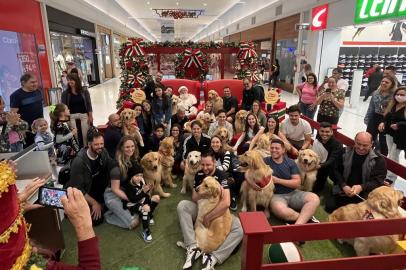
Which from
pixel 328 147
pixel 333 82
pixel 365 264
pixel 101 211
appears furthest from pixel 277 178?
pixel 333 82

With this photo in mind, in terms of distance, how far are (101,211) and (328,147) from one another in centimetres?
346

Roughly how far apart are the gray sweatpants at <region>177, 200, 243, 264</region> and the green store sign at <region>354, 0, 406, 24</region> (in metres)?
8.10

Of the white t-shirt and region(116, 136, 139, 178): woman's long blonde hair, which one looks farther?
the white t-shirt

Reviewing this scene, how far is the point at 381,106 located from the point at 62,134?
5.57 meters

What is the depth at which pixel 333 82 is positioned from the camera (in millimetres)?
6172

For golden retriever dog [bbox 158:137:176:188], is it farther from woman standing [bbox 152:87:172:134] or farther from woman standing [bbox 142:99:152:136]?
woman standing [bbox 152:87:172:134]

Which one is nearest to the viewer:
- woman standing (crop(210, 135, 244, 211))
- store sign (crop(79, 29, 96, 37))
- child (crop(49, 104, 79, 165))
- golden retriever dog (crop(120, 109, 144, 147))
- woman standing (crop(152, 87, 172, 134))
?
woman standing (crop(210, 135, 244, 211))

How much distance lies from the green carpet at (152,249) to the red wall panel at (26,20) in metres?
8.30

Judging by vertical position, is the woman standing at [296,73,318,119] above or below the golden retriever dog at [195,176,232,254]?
above

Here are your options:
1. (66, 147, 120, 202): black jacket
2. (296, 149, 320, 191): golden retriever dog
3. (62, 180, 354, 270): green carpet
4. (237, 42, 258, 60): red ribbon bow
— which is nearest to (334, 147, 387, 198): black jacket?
(296, 149, 320, 191): golden retriever dog

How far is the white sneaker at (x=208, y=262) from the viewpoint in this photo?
2847 millimetres

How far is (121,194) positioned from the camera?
3492 mm

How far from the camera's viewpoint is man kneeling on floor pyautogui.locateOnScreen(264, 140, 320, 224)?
3.52 m

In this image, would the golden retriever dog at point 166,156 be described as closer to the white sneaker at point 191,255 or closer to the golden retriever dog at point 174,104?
the white sneaker at point 191,255
